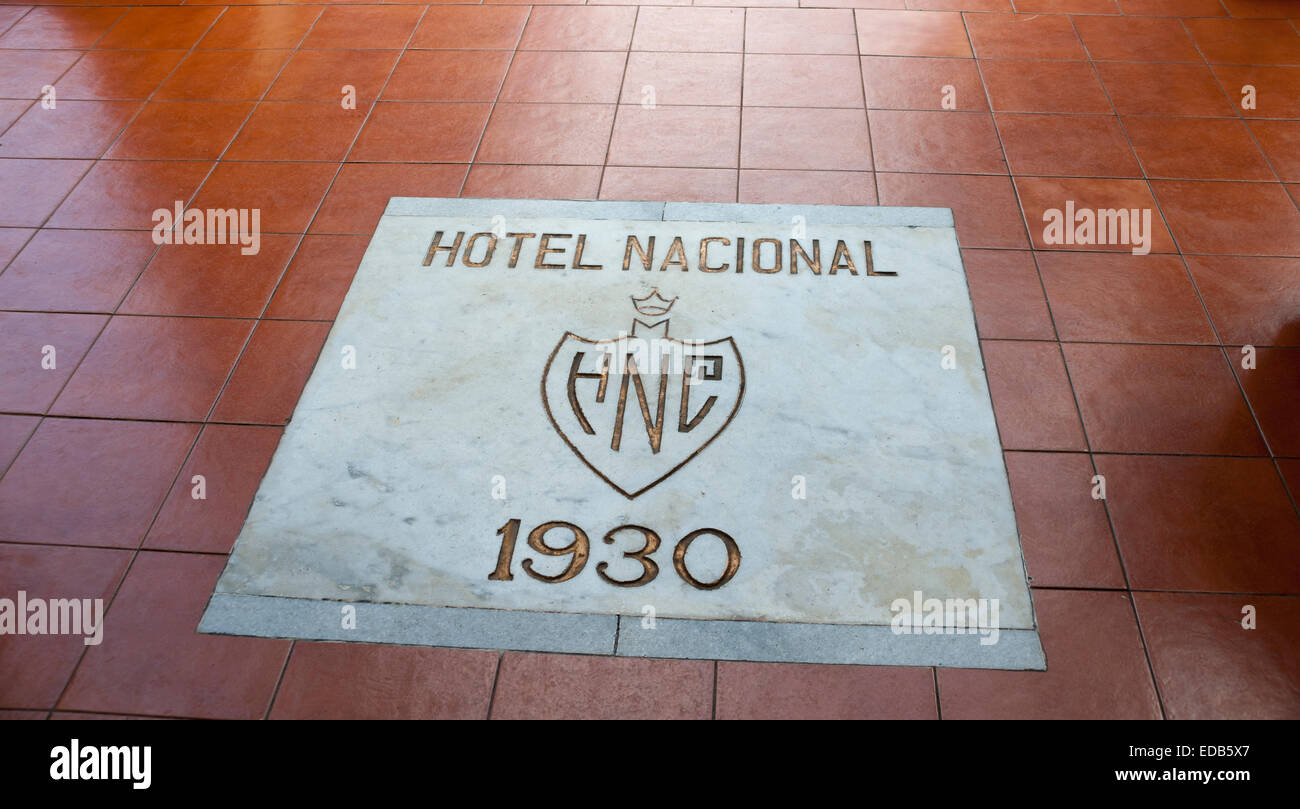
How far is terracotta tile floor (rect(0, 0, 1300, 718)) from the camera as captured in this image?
232 cm

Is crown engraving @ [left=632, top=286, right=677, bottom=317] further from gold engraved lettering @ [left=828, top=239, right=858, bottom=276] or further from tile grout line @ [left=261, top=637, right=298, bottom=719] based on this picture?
tile grout line @ [left=261, top=637, right=298, bottom=719]

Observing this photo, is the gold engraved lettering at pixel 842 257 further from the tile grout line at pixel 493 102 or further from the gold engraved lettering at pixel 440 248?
the tile grout line at pixel 493 102

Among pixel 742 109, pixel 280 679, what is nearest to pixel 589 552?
pixel 280 679

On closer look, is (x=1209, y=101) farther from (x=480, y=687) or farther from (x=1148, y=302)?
(x=480, y=687)

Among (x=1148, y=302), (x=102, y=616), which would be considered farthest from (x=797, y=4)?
(x=102, y=616)

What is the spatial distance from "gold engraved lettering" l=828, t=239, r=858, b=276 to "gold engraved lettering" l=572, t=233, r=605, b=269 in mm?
800

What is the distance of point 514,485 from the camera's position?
2.70m

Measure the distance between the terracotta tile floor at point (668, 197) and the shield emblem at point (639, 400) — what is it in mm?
618

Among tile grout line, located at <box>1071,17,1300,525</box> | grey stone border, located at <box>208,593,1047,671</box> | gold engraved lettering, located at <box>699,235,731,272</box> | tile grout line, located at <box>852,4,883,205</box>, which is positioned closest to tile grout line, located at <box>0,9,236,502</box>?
grey stone border, located at <box>208,593,1047,671</box>

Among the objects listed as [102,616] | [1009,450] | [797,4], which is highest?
[797,4]

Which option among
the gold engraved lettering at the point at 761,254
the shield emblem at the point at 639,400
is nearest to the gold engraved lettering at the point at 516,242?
the shield emblem at the point at 639,400

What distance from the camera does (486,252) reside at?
347 centimetres

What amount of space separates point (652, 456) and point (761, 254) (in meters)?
1.03
